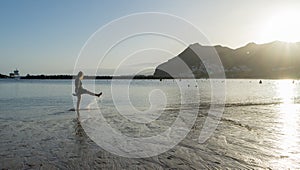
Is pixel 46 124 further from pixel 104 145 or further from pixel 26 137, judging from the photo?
pixel 104 145

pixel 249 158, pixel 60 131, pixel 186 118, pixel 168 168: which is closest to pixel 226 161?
pixel 249 158

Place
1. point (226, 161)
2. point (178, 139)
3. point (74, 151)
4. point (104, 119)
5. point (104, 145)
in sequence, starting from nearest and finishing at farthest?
point (226, 161), point (74, 151), point (104, 145), point (178, 139), point (104, 119)

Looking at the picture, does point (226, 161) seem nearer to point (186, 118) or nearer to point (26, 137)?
point (26, 137)

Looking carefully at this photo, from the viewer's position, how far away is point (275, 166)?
28.4 feet

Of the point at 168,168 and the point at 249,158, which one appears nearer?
the point at 168,168

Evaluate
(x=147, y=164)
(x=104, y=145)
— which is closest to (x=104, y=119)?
(x=104, y=145)

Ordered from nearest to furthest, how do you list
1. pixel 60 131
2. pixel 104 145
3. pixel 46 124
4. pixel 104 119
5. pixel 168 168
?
pixel 168 168 → pixel 104 145 → pixel 60 131 → pixel 46 124 → pixel 104 119

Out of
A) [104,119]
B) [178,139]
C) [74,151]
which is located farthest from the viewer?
[104,119]

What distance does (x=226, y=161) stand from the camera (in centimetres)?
919

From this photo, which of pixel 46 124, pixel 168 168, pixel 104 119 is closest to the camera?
pixel 168 168

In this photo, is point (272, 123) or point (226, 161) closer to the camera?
point (226, 161)

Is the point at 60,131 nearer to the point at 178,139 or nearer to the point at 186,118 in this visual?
the point at 178,139

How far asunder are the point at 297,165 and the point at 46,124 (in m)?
12.7

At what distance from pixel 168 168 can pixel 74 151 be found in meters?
3.80
